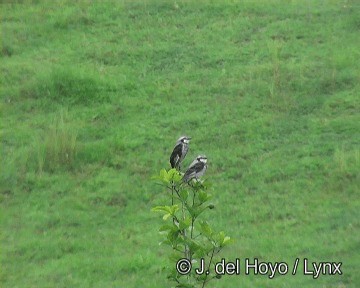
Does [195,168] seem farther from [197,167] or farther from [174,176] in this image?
[174,176]

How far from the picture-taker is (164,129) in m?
10.1

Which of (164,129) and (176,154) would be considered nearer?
(176,154)

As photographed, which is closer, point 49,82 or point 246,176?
point 246,176

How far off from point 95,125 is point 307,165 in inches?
106

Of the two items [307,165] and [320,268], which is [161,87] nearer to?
[307,165]

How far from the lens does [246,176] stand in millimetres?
9172

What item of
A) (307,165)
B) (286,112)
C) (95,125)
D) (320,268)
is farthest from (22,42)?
(320,268)
